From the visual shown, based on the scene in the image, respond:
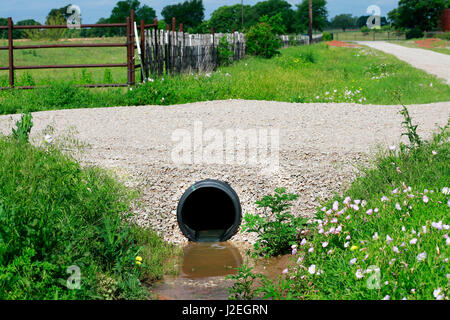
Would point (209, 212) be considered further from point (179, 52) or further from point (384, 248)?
point (179, 52)

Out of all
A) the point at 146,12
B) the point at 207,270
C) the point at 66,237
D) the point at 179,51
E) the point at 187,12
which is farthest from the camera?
the point at 187,12

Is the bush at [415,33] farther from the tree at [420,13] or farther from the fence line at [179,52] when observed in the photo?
the fence line at [179,52]

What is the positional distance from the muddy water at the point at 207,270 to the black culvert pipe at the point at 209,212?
0.74 ft

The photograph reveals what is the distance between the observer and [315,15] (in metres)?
81.1

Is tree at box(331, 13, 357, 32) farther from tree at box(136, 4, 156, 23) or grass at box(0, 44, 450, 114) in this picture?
grass at box(0, 44, 450, 114)

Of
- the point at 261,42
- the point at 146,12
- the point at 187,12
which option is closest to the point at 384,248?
the point at 261,42

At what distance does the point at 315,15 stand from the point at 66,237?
267ft

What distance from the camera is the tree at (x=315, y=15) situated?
256ft

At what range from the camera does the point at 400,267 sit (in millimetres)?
3699

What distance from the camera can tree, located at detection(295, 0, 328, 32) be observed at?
7806cm

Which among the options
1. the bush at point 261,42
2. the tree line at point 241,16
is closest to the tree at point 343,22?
the tree line at point 241,16

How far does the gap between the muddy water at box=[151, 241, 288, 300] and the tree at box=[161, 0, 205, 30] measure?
90.0m

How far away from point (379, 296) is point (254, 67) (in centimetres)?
1509
